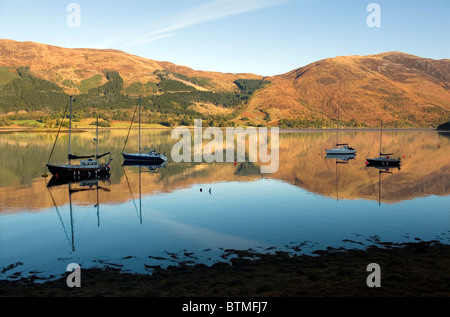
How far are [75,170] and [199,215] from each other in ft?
95.3

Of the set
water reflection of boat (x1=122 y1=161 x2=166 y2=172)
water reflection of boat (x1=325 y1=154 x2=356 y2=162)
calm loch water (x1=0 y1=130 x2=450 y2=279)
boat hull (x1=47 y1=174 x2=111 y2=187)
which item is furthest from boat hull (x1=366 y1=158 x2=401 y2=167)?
boat hull (x1=47 y1=174 x2=111 y2=187)

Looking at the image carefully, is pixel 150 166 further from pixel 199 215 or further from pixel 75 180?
pixel 199 215

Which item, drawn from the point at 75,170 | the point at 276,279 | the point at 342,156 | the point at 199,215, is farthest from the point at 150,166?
the point at 276,279

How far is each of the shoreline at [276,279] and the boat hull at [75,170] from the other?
128 feet

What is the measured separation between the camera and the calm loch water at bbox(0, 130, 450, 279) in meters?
24.2

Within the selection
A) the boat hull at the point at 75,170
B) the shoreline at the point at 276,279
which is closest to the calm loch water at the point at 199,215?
the shoreline at the point at 276,279

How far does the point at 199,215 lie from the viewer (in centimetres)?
3475

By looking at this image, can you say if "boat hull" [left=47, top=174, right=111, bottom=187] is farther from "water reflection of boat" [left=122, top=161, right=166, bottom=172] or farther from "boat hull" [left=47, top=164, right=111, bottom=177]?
"water reflection of boat" [left=122, top=161, right=166, bottom=172]

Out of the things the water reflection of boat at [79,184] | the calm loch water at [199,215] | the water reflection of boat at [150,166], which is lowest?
the calm loch water at [199,215]

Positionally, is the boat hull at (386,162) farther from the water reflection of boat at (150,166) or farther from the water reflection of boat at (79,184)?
the water reflection of boat at (79,184)

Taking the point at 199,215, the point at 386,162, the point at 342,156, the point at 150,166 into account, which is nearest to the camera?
the point at 199,215

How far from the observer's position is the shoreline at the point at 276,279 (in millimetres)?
16844
